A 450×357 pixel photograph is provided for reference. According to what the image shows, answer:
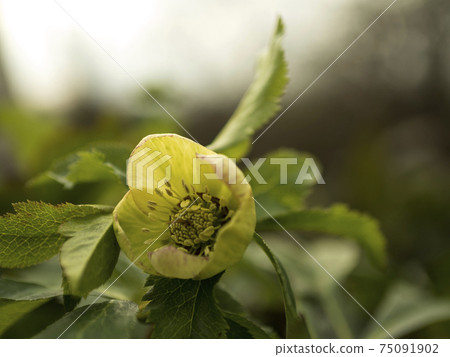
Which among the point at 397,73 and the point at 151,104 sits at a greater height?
the point at 151,104

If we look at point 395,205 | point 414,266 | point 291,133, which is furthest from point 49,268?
point 291,133

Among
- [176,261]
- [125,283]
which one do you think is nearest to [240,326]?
[176,261]

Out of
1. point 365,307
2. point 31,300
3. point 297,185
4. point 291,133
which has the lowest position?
point 291,133

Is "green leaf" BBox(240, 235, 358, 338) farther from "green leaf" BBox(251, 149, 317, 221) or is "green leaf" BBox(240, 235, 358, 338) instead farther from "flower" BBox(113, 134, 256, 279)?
"flower" BBox(113, 134, 256, 279)

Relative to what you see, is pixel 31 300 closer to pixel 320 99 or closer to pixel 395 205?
pixel 395 205

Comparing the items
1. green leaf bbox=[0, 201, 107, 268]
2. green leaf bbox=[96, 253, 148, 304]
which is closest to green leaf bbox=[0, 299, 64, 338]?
green leaf bbox=[96, 253, 148, 304]

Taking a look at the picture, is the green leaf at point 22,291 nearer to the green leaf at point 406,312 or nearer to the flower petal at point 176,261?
the flower petal at point 176,261

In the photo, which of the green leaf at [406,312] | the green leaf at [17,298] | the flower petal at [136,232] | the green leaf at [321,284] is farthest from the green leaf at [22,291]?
the green leaf at [406,312]

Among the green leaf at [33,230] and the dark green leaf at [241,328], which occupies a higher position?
the green leaf at [33,230]
